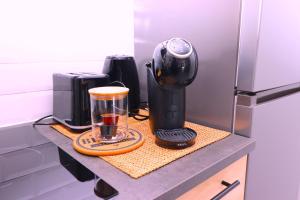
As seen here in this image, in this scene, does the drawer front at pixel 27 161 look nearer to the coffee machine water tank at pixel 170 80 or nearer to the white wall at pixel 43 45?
the white wall at pixel 43 45

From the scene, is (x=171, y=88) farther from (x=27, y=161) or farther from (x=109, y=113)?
(x=27, y=161)

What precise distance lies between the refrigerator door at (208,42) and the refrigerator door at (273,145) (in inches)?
2.8

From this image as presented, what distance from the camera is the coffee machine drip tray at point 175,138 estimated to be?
0.64 m

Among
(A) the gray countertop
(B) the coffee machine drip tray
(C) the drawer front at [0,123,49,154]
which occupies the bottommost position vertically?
(C) the drawer front at [0,123,49,154]

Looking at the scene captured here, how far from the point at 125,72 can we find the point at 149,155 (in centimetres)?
42

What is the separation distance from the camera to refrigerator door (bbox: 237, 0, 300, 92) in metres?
0.69

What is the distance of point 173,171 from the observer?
54 cm

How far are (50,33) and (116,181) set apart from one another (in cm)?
64

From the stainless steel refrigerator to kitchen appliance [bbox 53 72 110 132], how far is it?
0.34 metres

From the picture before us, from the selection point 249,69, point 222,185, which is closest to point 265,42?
point 249,69

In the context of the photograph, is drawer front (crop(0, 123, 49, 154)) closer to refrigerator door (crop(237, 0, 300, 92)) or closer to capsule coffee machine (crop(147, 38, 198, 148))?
capsule coffee machine (crop(147, 38, 198, 148))

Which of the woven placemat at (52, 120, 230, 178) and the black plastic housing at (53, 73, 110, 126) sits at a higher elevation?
the black plastic housing at (53, 73, 110, 126)

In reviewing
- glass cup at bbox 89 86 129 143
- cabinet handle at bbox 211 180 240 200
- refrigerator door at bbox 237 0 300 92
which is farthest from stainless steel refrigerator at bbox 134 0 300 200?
glass cup at bbox 89 86 129 143

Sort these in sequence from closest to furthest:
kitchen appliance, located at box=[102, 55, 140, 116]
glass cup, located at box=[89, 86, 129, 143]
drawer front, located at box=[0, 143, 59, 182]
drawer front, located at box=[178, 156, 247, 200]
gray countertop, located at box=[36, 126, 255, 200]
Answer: gray countertop, located at box=[36, 126, 255, 200] < drawer front, located at box=[178, 156, 247, 200] < glass cup, located at box=[89, 86, 129, 143] < drawer front, located at box=[0, 143, 59, 182] < kitchen appliance, located at box=[102, 55, 140, 116]
